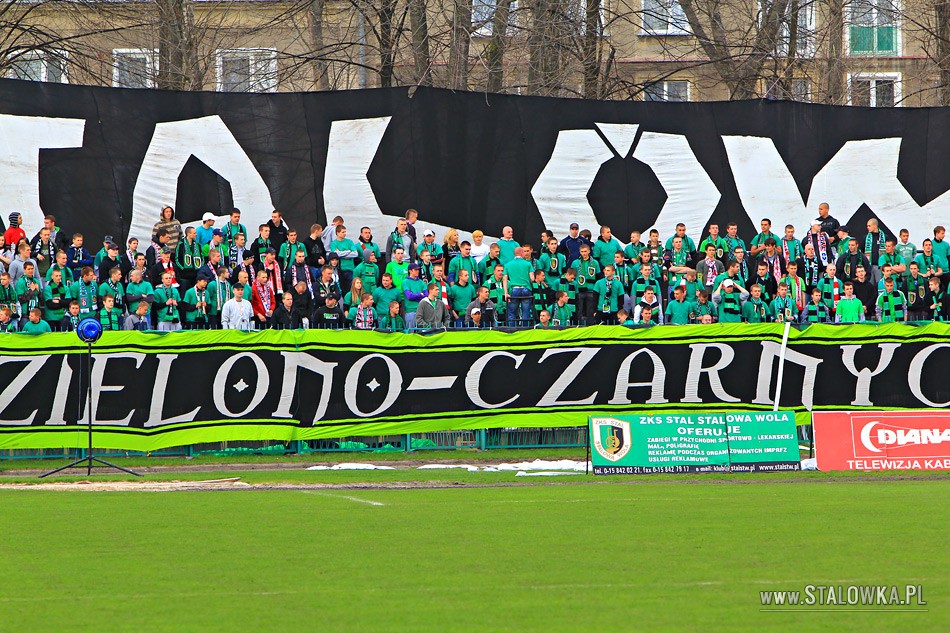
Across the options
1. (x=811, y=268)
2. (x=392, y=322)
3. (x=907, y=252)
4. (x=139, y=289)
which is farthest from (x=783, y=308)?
(x=139, y=289)

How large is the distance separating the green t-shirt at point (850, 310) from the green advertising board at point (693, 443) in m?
6.94

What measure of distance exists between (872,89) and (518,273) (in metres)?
21.3

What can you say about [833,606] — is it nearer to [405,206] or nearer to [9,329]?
[9,329]

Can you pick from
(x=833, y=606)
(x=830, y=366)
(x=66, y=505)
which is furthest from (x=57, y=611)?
(x=830, y=366)

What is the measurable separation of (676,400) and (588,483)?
17.4 feet

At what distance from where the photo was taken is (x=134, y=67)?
3731 centimetres

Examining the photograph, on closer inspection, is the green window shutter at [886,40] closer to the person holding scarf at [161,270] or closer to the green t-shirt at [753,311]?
the green t-shirt at [753,311]

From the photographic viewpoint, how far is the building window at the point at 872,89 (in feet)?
124

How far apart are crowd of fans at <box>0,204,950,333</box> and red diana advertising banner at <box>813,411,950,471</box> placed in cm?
541

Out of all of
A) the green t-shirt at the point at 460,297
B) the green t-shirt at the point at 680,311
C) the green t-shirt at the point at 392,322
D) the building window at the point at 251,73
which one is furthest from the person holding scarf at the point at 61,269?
the green t-shirt at the point at 680,311

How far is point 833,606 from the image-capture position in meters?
7.79

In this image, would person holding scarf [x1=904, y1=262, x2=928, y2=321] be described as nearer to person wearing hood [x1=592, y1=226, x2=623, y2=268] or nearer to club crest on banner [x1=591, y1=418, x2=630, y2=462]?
person wearing hood [x1=592, y1=226, x2=623, y2=268]

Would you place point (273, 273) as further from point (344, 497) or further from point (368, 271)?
point (344, 497)

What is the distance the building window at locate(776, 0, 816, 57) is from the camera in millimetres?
34938
